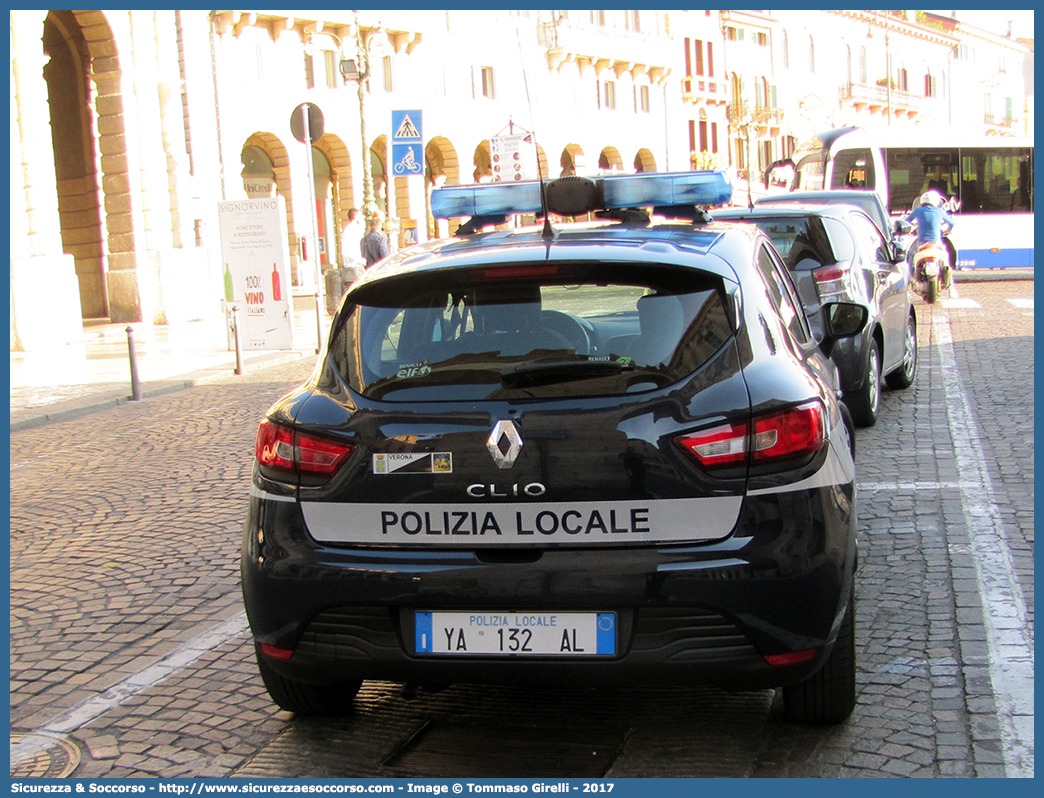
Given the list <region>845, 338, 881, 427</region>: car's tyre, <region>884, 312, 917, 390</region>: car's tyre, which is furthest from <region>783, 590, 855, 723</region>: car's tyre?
<region>884, 312, 917, 390</region>: car's tyre

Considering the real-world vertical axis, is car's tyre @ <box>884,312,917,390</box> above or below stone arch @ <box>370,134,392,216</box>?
below

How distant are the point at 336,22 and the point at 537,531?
130 feet

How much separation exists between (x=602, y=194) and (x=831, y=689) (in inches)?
69.2

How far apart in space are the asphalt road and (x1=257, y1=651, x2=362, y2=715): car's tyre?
50 millimetres

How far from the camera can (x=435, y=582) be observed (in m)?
3.45

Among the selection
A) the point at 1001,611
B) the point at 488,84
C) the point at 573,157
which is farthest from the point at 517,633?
the point at 573,157

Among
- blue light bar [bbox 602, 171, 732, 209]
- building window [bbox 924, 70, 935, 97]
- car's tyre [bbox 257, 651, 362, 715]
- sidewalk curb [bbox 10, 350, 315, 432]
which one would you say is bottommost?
sidewalk curb [bbox 10, 350, 315, 432]

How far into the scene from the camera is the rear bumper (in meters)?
3.38

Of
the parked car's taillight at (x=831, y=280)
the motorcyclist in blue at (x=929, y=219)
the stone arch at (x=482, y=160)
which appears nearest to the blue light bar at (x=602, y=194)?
the parked car's taillight at (x=831, y=280)

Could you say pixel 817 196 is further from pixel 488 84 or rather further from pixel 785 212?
pixel 488 84

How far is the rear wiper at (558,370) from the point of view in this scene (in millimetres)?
3520

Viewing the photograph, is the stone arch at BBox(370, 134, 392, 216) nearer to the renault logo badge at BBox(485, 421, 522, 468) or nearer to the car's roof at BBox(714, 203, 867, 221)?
the car's roof at BBox(714, 203, 867, 221)

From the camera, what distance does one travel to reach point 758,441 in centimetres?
343

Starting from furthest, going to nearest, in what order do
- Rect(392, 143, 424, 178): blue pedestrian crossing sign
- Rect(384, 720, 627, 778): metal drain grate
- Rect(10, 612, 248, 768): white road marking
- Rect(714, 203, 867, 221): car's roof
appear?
1. Rect(392, 143, 424, 178): blue pedestrian crossing sign
2. Rect(714, 203, 867, 221): car's roof
3. Rect(10, 612, 248, 768): white road marking
4. Rect(384, 720, 627, 778): metal drain grate
